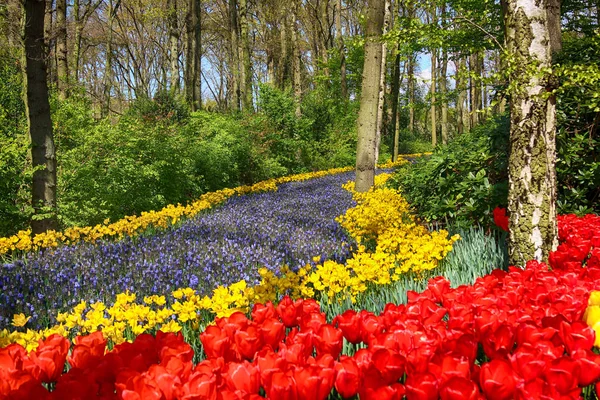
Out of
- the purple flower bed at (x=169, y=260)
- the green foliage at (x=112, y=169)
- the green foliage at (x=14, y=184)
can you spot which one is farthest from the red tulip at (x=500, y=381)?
the green foliage at (x=112, y=169)

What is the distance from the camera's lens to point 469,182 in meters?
5.82

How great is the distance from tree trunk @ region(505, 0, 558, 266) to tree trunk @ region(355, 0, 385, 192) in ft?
16.8

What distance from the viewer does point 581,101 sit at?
5.20 meters

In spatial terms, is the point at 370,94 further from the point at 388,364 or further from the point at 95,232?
the point at 388,364

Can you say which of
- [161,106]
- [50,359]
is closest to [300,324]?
[50,359]

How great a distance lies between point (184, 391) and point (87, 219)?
7377mm

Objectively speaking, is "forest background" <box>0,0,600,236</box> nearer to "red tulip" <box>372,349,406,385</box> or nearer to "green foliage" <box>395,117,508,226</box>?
"green foliage" <box>395,117,508,226</box>

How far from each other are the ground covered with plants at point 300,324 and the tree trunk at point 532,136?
0.93 feet

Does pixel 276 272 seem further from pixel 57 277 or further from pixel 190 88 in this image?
pixel 190 88

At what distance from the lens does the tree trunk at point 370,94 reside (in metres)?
8.55

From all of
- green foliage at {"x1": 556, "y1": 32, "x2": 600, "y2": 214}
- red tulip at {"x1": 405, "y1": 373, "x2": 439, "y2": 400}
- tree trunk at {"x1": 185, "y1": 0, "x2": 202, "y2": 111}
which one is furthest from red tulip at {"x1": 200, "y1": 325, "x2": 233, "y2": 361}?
tree trunk at {"x1": 185, "y1": 0, "x2": 202, "y2": 111}

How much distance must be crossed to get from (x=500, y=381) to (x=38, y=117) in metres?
6.87

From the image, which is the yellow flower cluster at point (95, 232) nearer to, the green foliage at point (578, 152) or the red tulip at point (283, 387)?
the red tulip at point (283, 387)

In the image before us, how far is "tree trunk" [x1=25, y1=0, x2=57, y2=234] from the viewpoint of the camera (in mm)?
6305
